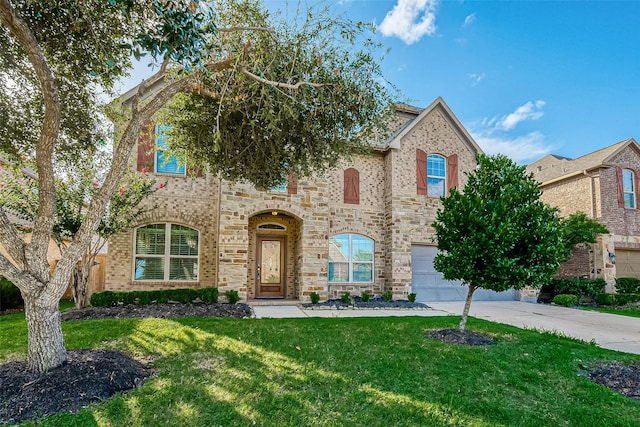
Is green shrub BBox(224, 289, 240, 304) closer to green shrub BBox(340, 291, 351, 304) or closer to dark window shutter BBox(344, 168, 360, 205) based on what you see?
green shrub BBox(340, 291, 351, 304)

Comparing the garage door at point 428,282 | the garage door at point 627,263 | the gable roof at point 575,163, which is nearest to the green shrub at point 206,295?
the garage door at point 428,282

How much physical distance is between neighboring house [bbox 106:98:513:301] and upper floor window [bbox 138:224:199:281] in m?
0.03

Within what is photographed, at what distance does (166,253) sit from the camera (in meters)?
11.2

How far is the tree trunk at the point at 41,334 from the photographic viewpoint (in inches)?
162

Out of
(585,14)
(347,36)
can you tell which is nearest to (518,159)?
(347,36)

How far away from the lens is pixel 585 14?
9852 millimetres

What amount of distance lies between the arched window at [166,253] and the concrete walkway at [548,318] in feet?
9.40

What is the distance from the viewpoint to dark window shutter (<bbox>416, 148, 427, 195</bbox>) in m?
13.5

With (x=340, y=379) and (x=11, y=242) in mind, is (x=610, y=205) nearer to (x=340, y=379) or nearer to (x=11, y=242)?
(x=340, y=379)

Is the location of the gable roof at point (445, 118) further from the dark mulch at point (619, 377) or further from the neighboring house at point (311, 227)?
the dark mulch at point (619, 377)

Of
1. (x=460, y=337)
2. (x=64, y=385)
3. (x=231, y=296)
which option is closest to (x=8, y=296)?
(x=231, y=296)

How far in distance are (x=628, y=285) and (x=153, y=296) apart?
18396 millimetres

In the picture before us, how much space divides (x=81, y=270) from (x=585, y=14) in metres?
15.9

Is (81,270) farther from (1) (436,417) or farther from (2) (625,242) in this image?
(2) (625,242)
